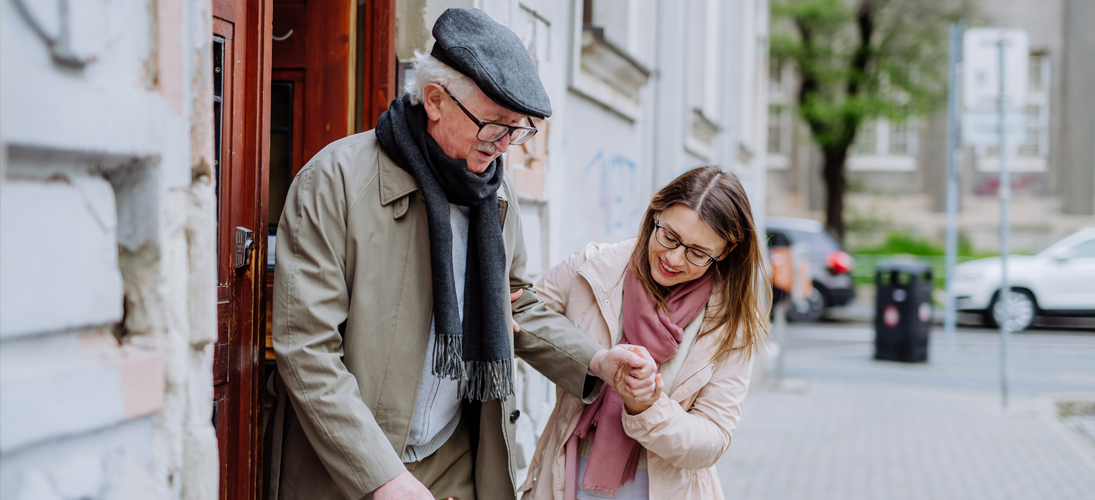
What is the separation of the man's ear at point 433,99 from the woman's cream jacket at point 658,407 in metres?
0.71

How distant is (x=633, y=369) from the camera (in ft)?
6.83

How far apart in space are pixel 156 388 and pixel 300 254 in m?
0.45

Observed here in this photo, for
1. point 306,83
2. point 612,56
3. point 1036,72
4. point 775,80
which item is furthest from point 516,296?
point 1036,72

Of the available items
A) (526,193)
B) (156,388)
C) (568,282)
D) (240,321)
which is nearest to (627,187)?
(526,193)

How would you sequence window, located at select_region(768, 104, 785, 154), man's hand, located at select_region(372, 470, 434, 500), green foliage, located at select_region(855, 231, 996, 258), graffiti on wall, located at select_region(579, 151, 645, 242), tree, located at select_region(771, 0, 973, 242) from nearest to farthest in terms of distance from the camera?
man's hand, located at select_region(372, 470, 434, 500) < graffiti on wall, located at select_region(579, 151, 645, 242) < tree, located at select_region(771, 0, 973, 242) < green foliage, located at select_region(855, 231, 996, 258) < window, located at select_region(768, 104, 785, 154)

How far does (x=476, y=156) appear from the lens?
193 centimetres

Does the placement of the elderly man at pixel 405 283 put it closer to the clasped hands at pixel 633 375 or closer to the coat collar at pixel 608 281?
the clasped hands at pixel 633 375

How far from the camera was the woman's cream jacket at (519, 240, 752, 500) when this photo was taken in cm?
210

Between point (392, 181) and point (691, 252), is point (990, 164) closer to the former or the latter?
point (691, 252)

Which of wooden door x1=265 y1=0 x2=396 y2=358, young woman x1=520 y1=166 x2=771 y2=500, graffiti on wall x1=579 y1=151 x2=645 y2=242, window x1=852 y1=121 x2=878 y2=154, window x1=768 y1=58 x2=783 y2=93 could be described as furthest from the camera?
window x1=852 y1=121 x2=878 y2=154

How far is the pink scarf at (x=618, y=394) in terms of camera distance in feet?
7.29

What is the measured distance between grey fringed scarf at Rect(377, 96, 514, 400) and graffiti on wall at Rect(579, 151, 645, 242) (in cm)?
281

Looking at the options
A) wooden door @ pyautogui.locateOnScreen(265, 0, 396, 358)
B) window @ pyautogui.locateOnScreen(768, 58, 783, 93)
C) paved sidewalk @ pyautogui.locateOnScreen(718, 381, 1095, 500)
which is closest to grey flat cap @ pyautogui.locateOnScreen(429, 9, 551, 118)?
wooden door @ pyautogui.locateOnScreen(265, 0, 396, 358)

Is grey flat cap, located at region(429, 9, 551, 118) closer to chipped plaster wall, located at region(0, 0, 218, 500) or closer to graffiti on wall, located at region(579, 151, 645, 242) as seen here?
chipped plaster wall, located at region(0, 0, 218, 500)
